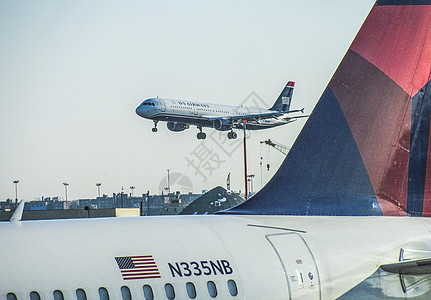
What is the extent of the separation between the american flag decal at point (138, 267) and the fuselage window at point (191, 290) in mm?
321

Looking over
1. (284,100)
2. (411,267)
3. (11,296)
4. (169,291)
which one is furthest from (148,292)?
(284,100)

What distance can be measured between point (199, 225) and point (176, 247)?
0.69m

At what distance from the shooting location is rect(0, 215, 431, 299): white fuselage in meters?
6.40

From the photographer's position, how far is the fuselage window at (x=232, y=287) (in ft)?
24.1

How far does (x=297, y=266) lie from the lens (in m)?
8.02

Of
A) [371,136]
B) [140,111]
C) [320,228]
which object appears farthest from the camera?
[140,111]

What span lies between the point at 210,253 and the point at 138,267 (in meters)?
0.89

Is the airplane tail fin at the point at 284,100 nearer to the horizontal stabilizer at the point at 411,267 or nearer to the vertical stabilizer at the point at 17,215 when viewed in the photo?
the horizontal stabilizer at the point at 411,267

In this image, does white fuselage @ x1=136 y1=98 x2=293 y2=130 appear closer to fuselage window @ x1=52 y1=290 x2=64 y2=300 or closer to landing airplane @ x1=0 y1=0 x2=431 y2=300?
landing airplane @ x1=0 y1=0 x2=431 y2=300

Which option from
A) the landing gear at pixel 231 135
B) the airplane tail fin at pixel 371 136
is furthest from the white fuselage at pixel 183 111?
the airplane tail fin at pixel 371 136

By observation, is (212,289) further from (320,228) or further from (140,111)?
(140,111)

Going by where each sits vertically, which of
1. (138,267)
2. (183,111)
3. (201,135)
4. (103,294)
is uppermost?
(183,111)

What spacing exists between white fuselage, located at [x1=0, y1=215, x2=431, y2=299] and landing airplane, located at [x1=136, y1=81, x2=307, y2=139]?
162ft

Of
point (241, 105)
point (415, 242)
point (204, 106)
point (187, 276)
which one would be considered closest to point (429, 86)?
point (415, 242)
